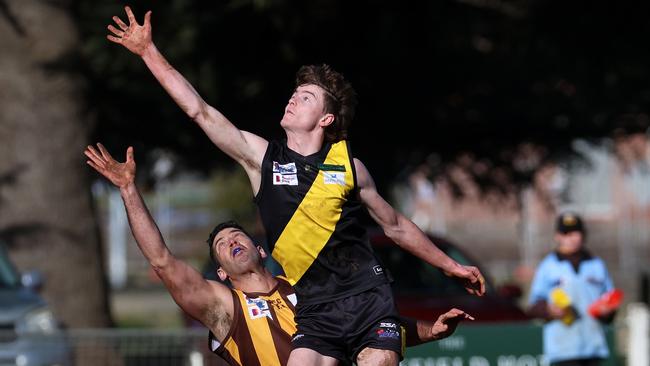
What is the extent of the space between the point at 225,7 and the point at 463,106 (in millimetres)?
5101

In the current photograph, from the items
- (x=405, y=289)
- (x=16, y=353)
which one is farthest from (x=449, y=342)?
(x=16, y=353)

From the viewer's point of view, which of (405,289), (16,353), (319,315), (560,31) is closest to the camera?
(319,315)

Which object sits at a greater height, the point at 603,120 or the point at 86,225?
the point at 603,120

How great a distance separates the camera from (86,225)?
52.3 ft

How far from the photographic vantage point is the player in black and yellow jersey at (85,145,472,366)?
20.6 ft

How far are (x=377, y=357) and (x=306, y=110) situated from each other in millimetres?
1185

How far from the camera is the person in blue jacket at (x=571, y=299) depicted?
10656mm

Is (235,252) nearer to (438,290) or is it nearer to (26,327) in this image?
(26,327)

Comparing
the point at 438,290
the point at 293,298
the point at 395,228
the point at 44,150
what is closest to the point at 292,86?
the point at 44,150

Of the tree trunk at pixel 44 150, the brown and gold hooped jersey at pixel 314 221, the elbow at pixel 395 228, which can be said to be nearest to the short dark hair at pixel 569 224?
the elbow at pixel 395 228

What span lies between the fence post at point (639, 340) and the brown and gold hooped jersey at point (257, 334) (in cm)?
502

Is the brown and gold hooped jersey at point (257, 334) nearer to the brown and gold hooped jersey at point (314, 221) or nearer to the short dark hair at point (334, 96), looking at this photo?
the brown and gold hooped jersey at point (314, 221)

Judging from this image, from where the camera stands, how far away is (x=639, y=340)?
11117mm

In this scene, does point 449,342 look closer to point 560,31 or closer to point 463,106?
point 560,31
